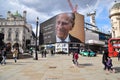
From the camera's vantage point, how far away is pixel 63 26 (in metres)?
101

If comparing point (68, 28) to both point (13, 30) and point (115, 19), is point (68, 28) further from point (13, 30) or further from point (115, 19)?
point (13, 30)

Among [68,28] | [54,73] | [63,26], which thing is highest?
[63,26]

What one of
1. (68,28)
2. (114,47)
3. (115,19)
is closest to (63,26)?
(68,28)

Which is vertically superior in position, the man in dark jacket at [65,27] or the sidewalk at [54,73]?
the man in dark jacket at [65,27]

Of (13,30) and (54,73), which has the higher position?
(13,30)

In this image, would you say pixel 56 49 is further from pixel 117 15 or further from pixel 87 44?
pixel 117 15

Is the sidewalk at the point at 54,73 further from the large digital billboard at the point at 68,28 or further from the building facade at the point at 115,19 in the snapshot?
the large digital billboard at the point at 68,28

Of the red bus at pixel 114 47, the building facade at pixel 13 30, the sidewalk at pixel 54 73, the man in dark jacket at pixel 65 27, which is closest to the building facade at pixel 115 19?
the man in dark jacket at pixel 65 27

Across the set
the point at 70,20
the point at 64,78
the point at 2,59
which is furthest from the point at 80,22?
the point at 64,78

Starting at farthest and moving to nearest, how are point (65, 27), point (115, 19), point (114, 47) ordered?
point (65, 27) < point (115, 19) < point (114, 47)

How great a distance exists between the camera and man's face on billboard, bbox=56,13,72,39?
330 feet

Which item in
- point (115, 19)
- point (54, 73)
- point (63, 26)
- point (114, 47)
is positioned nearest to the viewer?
point (54, 73)

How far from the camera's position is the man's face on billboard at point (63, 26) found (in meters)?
100

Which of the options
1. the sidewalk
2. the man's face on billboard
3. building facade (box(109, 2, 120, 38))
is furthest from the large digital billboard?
the sidewalk
